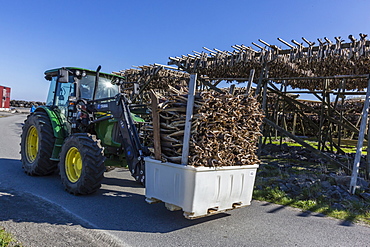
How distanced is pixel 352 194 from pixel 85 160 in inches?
205

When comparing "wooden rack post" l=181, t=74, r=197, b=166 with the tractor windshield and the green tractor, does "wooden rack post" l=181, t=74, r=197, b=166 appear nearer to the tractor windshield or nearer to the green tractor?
the green tractor

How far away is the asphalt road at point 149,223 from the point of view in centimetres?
419

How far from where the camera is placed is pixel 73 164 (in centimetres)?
642

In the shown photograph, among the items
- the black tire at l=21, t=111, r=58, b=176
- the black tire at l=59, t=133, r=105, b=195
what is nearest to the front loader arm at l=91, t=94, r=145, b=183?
the black tire at l=59, t=133, r=105, b=195

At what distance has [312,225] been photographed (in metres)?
5.00

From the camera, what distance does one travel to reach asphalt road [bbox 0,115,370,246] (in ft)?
13.8

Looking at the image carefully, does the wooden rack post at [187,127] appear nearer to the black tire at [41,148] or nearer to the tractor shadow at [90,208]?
the tractor shadow at [90,208]

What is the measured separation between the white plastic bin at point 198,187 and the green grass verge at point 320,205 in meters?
1.59

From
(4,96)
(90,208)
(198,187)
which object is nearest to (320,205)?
(198,187)

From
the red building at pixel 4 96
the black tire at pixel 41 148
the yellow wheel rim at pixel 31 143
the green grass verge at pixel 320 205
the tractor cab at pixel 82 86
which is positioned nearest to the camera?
the green grass verge at pixel 320 205

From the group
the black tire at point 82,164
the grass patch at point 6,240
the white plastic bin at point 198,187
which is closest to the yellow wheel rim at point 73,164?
the black tire at point 82,164

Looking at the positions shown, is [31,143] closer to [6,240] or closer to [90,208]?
[90,208]

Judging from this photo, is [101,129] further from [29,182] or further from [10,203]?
[10,203]

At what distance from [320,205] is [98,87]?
527cm
